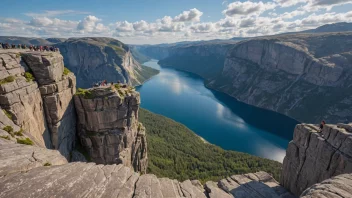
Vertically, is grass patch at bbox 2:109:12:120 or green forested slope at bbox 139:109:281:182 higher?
grass patch at bbox 2:109:12:120

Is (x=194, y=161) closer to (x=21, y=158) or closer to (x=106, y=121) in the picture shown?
(x=106, y=121)

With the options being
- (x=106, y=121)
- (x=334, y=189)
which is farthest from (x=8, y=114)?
(x=334, y=189)

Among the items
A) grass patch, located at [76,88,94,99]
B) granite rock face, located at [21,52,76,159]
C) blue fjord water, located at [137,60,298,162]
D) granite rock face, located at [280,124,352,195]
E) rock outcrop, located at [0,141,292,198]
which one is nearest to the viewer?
rock outcrop, located at [0,141,292,198]

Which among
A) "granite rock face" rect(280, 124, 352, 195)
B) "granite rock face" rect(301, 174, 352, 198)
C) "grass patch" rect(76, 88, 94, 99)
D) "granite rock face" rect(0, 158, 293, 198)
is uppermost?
"grass patch" rect(76, 88, 94, 99)

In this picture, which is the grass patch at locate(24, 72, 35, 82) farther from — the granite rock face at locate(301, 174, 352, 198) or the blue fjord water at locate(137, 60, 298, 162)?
the blue fjord water at locate(137, 60, 298, 162)

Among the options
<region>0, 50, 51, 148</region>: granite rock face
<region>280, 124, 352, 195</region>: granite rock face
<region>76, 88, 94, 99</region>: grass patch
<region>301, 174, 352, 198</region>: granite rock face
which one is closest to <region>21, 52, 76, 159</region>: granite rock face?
<region>0, 50, 51, 148</region>: granite rock face

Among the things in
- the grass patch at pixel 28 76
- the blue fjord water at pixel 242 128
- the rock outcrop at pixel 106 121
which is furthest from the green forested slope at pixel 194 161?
the grass patch at pixel 28 76

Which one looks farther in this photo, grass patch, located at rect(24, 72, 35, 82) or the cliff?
grass patch, located at rect(24, 72, 35, 82)
